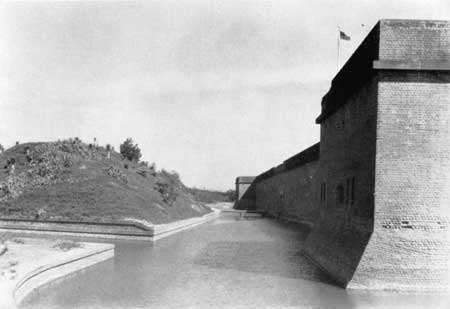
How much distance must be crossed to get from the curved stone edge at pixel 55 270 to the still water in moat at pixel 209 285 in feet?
0.77

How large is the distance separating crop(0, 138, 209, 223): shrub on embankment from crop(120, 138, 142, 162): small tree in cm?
713

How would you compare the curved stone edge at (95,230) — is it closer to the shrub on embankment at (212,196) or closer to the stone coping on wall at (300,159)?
the stone coping on wall at (300,159)

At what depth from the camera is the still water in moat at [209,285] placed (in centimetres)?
843

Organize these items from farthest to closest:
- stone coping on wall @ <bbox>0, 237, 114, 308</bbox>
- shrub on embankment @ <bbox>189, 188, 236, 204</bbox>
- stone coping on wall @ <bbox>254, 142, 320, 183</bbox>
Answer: shrub on embankment @ <bbox>189, 188, 236, 204</bbox> < stone coping on wall @ <bbox>254, 142, 320, 183</bbox> < stone coping on wall @ <bbox>0, 237, 114, 308</bbox>

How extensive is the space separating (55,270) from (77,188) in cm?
1503

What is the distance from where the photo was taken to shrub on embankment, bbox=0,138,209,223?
22.6 meters

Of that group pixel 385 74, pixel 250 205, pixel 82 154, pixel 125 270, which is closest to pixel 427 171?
pixel 385 74

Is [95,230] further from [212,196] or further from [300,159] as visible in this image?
[212,196]

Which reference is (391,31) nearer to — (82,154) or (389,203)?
(389,203)

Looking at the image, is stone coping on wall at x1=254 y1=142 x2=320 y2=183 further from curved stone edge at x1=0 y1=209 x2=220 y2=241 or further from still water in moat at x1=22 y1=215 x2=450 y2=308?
still water in moat at x1=22 y1=215 x2=450 y2=308

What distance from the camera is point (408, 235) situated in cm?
878

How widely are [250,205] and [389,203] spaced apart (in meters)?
49.1

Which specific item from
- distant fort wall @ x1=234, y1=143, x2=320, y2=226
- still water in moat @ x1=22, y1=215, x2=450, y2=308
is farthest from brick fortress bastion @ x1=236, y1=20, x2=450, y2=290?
distant fort wall @ x1=234, y1=143, x2=320, y2=226

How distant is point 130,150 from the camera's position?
1636 inches
